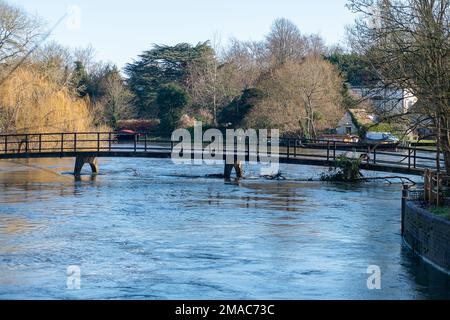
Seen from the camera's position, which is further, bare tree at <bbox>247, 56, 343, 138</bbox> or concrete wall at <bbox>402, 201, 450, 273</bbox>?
bare tree at <bbox>247, 56, 343, 138</bbox>

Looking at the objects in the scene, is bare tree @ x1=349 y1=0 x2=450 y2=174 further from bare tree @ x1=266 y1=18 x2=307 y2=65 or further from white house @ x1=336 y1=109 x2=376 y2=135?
bare tree @ x1=266 y1=18 x2=307 y2=65

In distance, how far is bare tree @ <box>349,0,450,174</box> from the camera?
2742cm

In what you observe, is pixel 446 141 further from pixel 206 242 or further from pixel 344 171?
pixel 344 171

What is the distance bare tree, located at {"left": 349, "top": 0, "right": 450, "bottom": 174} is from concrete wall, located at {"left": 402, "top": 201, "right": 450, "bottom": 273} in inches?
134

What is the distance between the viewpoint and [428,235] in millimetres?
21906

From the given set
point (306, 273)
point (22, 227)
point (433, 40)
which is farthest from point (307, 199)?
point (306, 273)

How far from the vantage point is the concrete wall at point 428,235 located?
67.0 ft

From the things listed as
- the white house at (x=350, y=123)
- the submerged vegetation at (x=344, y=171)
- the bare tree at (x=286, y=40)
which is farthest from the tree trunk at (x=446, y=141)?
the bare tree at (x=286, y=40)

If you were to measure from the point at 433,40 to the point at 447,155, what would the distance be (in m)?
4.17

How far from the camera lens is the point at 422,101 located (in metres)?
28.2

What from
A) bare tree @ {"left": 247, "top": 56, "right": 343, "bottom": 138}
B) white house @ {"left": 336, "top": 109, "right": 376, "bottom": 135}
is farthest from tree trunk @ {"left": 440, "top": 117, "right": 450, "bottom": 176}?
white house @ {"left": 336, "top": 109, "right": 376, "bottom": 135}

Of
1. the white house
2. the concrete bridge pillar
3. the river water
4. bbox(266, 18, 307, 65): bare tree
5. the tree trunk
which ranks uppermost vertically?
bbox(266, 18, 307, 65): bare tree
